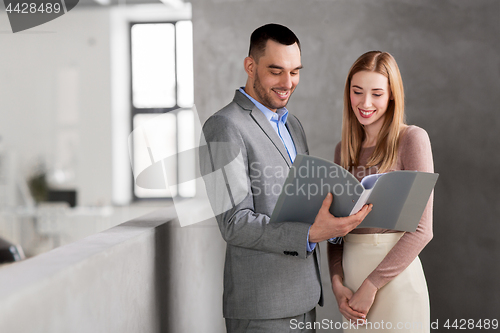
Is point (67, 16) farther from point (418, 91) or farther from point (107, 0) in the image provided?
point (418, 91)

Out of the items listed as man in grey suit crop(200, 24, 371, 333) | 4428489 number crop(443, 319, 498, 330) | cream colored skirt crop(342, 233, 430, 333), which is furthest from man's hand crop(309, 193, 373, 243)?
4428489 number crop(443, 319, 498, 330)

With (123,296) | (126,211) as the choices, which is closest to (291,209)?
(123,296)

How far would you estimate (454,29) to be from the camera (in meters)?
2.73

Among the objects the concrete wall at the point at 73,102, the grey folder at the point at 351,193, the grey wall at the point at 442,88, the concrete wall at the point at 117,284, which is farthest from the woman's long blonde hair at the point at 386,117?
the concrete wall at the point at 73,102

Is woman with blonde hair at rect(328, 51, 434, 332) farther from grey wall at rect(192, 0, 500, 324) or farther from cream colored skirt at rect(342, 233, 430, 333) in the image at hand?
grey wall at rect(192, 0, 500, 324)

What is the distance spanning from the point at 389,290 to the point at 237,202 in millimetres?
624

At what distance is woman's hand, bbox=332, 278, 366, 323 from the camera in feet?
5.06

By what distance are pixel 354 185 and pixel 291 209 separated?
24 cm

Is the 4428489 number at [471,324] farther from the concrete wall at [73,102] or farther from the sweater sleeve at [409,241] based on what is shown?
the concrete wall at [73,102]

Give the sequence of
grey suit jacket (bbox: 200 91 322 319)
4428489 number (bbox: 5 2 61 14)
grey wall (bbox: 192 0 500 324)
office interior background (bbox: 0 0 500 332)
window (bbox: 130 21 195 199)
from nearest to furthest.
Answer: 1. office interior background (bbox: 0 0 500 332)
2. grey suit jacket (bbox: 200 91 322 319)
3. grey wall (bbox: 192 0 500 324)
4. window (bbox: 130 21 195 199)
5. 4428489 number (bbox: 5 2 61 14)

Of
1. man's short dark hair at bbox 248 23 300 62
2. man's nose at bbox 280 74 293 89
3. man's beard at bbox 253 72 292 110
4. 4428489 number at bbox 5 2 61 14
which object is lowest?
man's beard at bbox 253 72 292 110

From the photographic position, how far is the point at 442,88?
9.01 ft

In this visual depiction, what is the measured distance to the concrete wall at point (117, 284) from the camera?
85 centimetres

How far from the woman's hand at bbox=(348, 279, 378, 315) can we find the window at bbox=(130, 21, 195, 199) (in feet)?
A: 16.8
